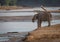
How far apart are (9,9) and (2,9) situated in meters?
0.47

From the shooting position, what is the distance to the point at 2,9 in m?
14.1

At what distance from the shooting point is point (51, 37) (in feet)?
8.20

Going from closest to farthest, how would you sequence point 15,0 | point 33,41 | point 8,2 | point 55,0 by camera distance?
1. point 33,41
2. point 55,0
3. point 15,0
4. point 8,2

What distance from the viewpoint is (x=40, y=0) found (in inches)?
374

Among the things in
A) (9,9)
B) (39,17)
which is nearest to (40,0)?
(39,17)

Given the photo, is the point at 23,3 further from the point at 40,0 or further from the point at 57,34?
the point at 57,34

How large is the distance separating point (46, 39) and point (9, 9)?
11.8 metres

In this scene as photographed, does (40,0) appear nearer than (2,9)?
Yes

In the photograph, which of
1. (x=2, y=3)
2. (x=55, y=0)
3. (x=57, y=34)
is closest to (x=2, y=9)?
(x=2, y=3)

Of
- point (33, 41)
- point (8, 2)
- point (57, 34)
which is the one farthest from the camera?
point (8, 2)

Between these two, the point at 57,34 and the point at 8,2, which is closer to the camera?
the point at 57,34

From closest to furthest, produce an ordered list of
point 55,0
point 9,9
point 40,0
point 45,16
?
point 45,16 → point 40,0 → point 55,0 → point 9,9

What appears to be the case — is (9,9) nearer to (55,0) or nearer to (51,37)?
(55,0)

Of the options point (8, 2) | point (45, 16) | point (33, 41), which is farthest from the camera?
point (8, 2)
